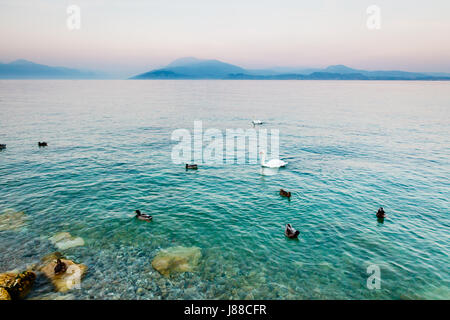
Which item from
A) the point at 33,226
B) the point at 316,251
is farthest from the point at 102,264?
the point at 316,251

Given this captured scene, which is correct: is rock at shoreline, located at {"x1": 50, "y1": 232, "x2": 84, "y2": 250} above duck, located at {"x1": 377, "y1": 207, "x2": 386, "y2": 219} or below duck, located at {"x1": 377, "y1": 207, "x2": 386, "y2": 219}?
below

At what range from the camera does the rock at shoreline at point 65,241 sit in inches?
734

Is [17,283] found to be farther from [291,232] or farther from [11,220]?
[291,232]

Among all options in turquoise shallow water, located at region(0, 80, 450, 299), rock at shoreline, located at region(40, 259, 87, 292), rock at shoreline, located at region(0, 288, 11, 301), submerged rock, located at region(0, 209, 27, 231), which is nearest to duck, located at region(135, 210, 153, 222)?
turquoise shallow water, located at region(0, 80, 450, 299)

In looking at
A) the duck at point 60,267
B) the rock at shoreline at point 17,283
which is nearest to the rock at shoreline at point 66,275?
the duck at point 60,267

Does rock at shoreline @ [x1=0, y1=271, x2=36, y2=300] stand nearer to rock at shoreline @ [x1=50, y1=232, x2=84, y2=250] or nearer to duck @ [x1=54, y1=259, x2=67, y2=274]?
duck @ [x1=54, y1=259, x2=67, y2=274]

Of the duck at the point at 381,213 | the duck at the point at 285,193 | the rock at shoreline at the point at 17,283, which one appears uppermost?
the duck at the point at 285,193

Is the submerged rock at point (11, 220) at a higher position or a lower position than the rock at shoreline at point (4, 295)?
higher

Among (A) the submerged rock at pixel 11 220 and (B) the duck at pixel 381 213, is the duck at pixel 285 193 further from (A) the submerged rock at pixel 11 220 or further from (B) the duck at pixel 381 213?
(A) the submerged rock at pixel 11 220

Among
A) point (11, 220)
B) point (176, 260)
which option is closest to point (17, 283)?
point (176, 260)

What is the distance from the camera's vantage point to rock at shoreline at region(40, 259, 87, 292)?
48.5ft

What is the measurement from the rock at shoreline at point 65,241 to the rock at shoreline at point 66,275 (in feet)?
6.55

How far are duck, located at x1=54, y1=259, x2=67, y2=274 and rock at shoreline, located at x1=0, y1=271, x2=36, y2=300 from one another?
50.8 inches
